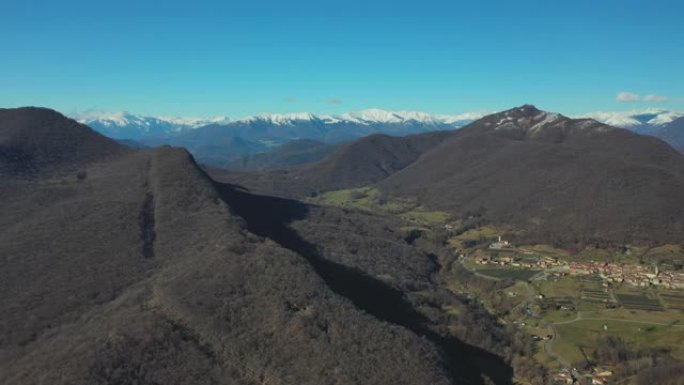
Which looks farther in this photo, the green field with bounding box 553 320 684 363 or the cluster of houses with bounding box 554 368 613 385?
the green field with bounding box 553 320 684 363

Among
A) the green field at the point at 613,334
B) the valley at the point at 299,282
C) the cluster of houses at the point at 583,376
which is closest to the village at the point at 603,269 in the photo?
the valley at the point at 299,282

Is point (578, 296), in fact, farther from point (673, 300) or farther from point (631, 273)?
point (631, 273)

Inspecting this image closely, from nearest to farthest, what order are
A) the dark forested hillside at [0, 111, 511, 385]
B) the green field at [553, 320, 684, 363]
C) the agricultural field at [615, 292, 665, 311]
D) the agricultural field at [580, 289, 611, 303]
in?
the dark forested hillside at [0, 111, 511, 385] → the green field at [553, 320, 684, 363] → the agricultural field at [615, 292, 665, 311] → the agricultural field at [580, 289, 611, 303]

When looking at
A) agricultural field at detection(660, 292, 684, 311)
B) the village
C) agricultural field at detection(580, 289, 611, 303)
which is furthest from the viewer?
the village

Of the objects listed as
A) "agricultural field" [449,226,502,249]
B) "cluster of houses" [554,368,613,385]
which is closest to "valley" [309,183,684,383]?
"cluster of houses" [554,368,613,385]

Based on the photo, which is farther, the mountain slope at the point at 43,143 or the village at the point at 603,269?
the mountain slope at the point at 43,143

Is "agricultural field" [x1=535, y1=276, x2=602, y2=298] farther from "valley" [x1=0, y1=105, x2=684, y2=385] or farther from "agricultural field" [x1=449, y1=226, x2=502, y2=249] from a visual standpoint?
"agricultural field" [x1=449, y1=226, x2=502, y2=249]

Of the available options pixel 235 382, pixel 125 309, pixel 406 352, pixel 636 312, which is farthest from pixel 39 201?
pixel 636 312

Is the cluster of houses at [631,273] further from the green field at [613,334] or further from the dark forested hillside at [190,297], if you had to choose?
the dark forested hillside at [190,297]

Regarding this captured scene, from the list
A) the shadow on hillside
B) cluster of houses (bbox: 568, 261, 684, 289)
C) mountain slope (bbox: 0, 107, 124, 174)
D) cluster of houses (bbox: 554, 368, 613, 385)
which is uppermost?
mountain slope (bbox: 0, 107, 124, 174)

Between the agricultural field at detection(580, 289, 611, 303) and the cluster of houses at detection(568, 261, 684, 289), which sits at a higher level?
the cluster of houses at detection(568, 261, 684, 289)
